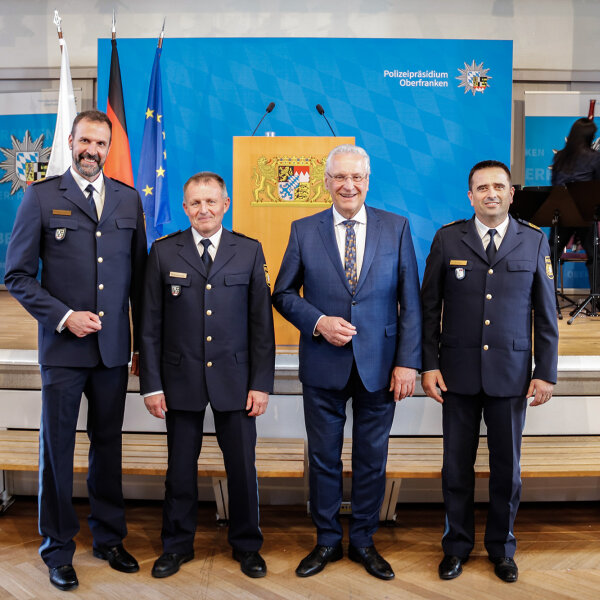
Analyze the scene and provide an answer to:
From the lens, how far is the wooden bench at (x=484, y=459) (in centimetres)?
261

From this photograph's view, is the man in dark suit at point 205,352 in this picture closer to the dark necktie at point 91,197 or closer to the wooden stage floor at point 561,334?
the dark necktie at point 91,197

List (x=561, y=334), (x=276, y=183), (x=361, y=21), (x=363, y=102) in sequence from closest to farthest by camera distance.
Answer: (x=276, y=183)
(x=561, y=334)
(x=363, y=102)
(x=361, y=21)

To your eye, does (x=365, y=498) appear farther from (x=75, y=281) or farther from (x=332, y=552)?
(x=75, y=281)

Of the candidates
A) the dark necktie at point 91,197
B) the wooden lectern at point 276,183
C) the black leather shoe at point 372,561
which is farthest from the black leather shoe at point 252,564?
the wooden lectern at point 276,183

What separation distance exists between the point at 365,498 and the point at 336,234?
1.01 m

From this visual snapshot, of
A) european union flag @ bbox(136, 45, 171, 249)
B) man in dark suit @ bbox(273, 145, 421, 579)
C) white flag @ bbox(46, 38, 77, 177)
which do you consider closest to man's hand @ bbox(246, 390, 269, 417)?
man in dark suit @ bbox(273, 145, 421, 579)

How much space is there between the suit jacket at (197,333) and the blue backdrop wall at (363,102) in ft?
13.9

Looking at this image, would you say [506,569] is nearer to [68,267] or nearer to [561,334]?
[68,267]

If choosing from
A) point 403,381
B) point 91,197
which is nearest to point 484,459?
point 403,381

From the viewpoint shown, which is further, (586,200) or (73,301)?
(586,200)

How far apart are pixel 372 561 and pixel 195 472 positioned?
2.47ft

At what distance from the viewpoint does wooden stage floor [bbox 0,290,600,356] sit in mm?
3730

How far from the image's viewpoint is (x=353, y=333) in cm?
220

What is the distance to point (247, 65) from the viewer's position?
6344 mm
